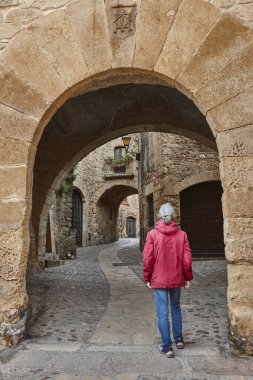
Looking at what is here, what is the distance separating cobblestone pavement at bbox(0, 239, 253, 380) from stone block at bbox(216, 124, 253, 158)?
1.53m

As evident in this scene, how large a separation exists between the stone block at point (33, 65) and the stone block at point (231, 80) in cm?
125

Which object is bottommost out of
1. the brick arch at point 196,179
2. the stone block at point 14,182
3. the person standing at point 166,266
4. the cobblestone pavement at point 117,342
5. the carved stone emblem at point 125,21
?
the cobblestone pavement at point 117,342

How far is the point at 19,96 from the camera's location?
2.91 meters

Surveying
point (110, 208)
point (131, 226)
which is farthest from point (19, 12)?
point (131, 226)

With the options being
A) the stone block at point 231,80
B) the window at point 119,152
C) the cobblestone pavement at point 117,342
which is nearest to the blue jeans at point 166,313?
the cobblestone pavement at point 117,342

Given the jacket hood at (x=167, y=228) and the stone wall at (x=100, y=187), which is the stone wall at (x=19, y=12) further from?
the stone wall at (x=100, y=187)

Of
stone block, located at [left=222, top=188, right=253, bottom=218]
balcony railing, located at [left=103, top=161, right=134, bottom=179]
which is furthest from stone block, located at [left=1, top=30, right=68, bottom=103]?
balcony railing, located at [left=103, top=161, right=134, bottom=179]

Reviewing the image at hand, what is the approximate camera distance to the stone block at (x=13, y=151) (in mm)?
2865

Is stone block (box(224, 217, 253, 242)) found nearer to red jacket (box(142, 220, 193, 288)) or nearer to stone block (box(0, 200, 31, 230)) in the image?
red jacket (box(142, 220, 193, 288))

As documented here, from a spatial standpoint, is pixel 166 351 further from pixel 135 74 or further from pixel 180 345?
pixel 135 74

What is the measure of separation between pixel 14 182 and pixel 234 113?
1.94 meters

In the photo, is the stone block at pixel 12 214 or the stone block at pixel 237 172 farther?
the stone block at pixel 12 214

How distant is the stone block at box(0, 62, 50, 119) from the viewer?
289 cm

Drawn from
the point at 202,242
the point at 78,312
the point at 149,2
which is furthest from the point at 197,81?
the point at 202,242
